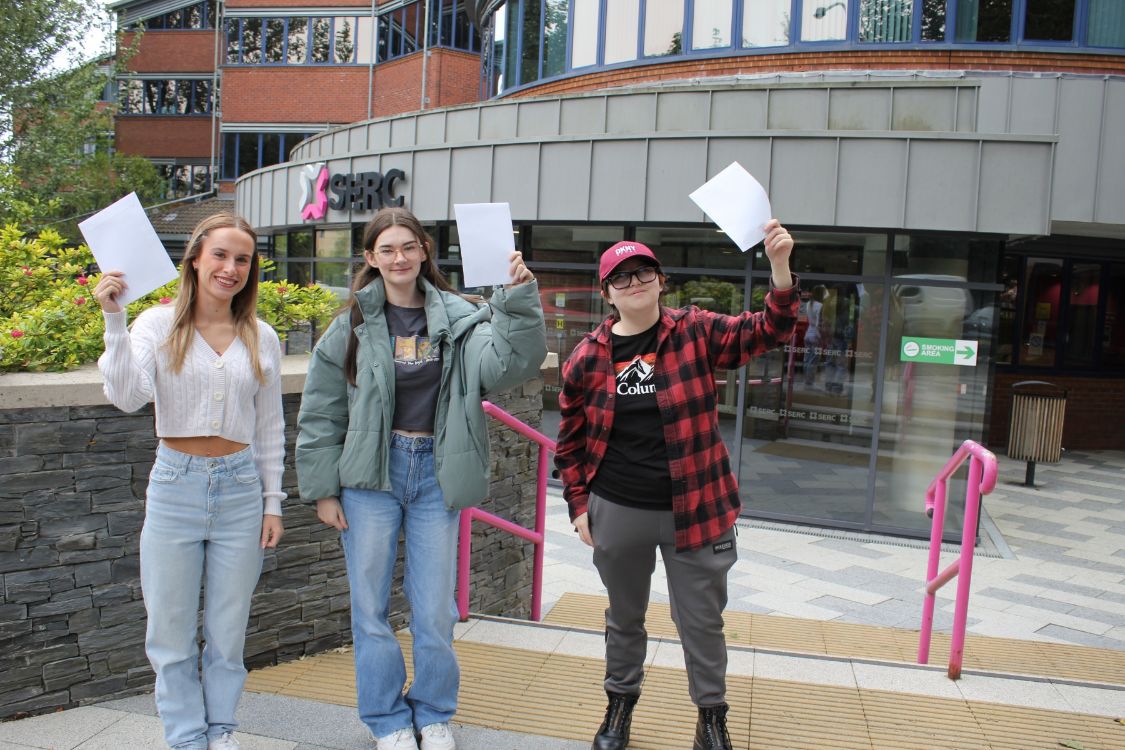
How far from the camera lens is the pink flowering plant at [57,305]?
3596 millimetres

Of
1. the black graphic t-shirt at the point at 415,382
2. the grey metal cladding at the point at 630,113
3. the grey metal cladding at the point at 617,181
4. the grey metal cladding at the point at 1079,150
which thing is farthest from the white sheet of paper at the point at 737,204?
the grey metal cladding at the point at 630,113

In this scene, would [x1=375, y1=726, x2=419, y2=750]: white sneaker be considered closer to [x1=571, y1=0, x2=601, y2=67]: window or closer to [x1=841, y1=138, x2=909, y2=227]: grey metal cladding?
[x1=841, y1=138, x2=909, y2=227]: grey metal cladding

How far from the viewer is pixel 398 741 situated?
310cm

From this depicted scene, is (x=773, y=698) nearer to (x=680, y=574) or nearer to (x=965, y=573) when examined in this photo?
(x=680, y=574)

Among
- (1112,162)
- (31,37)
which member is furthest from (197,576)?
(31,37)

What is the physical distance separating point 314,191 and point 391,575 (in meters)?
12.3

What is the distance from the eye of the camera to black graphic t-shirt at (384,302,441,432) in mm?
3098

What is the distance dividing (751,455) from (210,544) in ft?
25.8

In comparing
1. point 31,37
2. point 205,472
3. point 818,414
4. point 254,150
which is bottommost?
point 818,414

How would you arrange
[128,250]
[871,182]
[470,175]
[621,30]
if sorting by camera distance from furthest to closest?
[621,30] → [470,175] → [871,182] → [128,250]

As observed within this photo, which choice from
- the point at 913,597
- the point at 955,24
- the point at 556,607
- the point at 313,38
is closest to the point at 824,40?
the point at 955,24

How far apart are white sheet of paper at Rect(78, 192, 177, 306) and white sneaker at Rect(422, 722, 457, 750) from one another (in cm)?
171

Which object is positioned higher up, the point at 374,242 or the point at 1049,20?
the point at 1049,20

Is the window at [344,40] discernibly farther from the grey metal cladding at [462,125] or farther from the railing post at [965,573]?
the railing post at [965,573]
